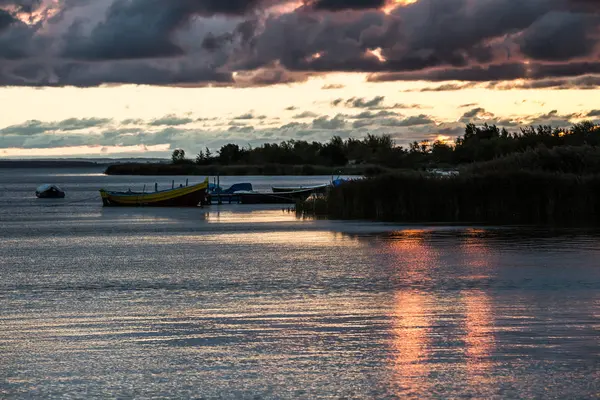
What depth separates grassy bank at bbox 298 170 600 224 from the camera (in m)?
52.6

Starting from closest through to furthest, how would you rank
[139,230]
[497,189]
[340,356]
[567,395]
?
[567,395] < [340,356] < [139,230] < [497,189]

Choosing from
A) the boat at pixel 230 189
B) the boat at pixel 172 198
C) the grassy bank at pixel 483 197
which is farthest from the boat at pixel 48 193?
the grassy bank at pixel 483 197

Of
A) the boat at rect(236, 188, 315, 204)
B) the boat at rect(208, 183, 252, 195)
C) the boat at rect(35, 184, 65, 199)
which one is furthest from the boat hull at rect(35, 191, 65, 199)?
the boat at rect(236, 188, 315, 204)

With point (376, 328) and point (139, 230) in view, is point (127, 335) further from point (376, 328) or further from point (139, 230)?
point (139, 230)

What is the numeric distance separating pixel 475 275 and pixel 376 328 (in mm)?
8957

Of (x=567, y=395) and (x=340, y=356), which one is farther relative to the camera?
(x=340, y=356)

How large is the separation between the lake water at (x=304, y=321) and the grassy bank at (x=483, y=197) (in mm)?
18826

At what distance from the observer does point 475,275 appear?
2375 centimetres

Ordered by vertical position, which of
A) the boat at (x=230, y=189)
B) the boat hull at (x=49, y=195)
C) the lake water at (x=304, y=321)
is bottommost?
the lake water at (x=304, y=321)

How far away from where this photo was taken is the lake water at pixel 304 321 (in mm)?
11492

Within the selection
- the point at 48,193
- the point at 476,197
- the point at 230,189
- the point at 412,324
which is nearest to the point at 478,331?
the point at 412,324

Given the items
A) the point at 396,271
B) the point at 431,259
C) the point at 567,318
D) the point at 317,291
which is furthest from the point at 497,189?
the point at 567,318

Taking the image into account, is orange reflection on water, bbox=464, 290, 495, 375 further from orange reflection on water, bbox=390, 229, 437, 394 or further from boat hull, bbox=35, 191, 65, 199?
boat hull, bbox=35, 191, 65, 199

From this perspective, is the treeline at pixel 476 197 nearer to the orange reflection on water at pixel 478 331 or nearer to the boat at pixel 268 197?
the boat at pixel 268 197
